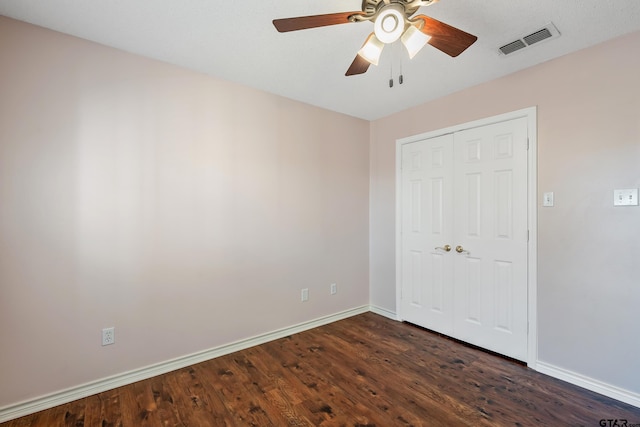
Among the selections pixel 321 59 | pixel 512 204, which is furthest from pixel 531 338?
pixel 321 59

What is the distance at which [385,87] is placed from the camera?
8.98 ft

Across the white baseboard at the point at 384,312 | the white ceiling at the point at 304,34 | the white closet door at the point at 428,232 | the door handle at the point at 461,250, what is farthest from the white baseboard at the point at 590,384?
the white ceiling at the point at 304,34

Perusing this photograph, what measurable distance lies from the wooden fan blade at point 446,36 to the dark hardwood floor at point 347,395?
2.19 m

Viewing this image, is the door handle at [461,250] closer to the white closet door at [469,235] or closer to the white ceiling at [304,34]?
the white closet door at [469,235]

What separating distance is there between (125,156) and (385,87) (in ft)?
7.56

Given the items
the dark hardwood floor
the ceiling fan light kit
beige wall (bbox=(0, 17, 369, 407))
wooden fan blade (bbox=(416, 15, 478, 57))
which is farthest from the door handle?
the ceiling fan light kit

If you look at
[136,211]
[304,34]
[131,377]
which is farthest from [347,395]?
[304,34]

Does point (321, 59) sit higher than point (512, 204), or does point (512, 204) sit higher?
point (321, 59)

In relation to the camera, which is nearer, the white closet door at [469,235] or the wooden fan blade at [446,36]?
the wooden fan blade at [446,36]

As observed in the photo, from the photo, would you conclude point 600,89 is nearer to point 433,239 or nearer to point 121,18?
point 433,239

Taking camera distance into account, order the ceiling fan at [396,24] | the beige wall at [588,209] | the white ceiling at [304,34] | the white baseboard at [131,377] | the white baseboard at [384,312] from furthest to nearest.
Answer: the white baseboard at [384,312] → the beige wall at [588,209] → the white baseboard at [131,377] → the white ceiling at [304,34] → the ceiling fan at [396,24]

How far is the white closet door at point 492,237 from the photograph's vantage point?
2.43 meters

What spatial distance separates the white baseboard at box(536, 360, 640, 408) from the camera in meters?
1.90

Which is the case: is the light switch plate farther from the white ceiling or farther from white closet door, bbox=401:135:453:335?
white closet door, bbox=401:135:453:335
